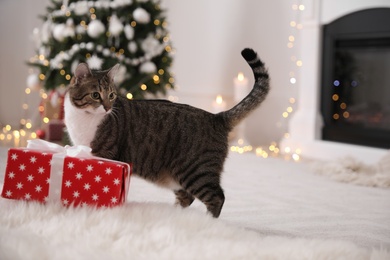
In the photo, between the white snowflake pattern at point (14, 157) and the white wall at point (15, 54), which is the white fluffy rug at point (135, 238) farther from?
the white wall at point (15, 54)

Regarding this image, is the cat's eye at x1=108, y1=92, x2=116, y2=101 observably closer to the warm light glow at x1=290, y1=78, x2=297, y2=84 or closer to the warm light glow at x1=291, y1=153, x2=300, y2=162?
the warm light glow at x1=291, y1=153, x2=300, y2=162

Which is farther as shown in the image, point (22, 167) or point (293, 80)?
point (293, 80)

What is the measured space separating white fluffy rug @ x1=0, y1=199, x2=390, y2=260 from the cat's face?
0.33 m

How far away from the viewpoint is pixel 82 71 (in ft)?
5.18

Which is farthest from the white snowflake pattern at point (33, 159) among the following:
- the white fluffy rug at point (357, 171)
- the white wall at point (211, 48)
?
the white wall at point (211, 48)

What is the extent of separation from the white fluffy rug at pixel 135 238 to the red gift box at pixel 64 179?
0.06 meters

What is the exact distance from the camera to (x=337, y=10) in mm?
3430

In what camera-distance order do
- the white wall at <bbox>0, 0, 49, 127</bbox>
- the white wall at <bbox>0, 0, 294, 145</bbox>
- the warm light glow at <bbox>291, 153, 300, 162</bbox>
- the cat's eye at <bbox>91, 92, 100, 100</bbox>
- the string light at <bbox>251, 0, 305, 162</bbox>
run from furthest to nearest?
the white wall at <bbox>0, 0, 49, 127</bbox>
the white wall at <bbox>0, 0, 294, 145</bbox>
the string light at <bbox>251, 0, 305, 162</bbox>
the warm light glow at <bbox>291, 153, 300, 162</bbox>
the cat's eye at <bbox>91, 92, 100, 100</bbox>

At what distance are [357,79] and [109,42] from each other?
1738 millimetres

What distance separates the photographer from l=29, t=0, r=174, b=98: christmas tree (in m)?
3.57

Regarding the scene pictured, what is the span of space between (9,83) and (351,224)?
12.7ft

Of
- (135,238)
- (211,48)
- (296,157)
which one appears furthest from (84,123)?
(211,48)

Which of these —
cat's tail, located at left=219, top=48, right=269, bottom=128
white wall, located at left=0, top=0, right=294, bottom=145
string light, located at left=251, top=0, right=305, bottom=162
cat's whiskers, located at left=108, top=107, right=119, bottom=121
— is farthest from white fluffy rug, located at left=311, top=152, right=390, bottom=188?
cat's whiskers, located at left=108, top=107, right=119, bottom=121

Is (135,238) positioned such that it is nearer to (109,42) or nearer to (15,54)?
(109,42)
